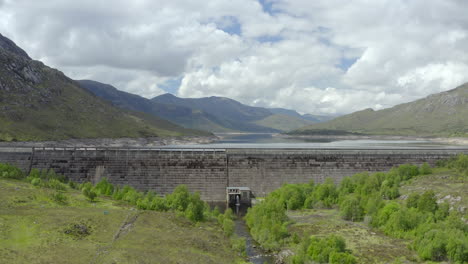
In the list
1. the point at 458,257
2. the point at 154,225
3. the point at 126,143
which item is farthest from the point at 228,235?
the point at 126,143

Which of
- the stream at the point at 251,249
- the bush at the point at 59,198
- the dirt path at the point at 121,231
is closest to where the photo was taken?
the dirt path at the point at 121,231

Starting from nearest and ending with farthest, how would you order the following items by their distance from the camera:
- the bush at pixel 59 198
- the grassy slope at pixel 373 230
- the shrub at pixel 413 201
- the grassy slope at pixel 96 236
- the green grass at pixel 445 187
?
the grassy slope at pixel 96 236, the grassy slope at pixel 373 230, the green grass at pixel 445 187, the bush at pixel 59 198, the shrub at pixel 413 201

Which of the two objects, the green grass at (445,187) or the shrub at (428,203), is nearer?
the shrub at (428,203)

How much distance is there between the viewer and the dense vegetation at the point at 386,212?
3622 centimetres

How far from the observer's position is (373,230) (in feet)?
153

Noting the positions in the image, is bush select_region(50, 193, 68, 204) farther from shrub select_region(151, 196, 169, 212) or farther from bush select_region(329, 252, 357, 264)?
bush select_region(329, 252, 357, 264)

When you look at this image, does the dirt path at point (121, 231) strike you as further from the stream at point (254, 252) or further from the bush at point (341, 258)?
the bush at point (341, 258)

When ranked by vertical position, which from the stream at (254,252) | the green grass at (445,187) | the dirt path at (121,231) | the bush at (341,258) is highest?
the green grass at (445,187)

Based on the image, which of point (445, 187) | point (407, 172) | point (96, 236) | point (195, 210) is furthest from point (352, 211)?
point (96, 236)

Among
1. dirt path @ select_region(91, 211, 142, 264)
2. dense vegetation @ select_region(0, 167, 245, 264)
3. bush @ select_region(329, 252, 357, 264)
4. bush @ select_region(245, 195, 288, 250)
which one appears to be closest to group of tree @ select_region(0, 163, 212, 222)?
dense vegetation @ select_region(0, 167, 245, 264)

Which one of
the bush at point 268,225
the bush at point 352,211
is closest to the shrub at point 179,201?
the bush at point 268,225

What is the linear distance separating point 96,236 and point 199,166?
40485mm

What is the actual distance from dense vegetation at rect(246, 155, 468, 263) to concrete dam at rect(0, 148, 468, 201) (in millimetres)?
10425

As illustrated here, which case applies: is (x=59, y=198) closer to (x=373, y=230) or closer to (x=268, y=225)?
(x=268, y=225)
